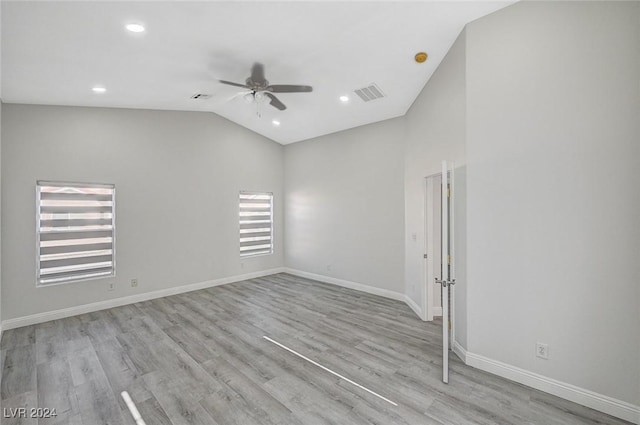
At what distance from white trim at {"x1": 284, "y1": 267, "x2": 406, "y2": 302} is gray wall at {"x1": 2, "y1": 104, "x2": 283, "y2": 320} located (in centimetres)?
74

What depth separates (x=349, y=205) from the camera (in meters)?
5.61

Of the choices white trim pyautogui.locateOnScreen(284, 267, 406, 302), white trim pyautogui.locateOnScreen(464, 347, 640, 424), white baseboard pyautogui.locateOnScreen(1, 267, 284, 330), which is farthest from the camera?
white trim pyautogui.locateOnScreen(284, 267, 406, 302)

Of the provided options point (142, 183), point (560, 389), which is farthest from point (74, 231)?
point (560, 389)

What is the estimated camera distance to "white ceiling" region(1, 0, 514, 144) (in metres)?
2.43

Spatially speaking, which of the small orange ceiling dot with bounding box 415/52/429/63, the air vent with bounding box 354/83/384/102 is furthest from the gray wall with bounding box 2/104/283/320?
the small orange ceiling dot with bounding box 415/52/429/63

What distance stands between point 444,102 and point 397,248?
8.35ft

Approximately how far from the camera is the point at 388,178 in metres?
4.99

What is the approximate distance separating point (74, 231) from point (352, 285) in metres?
4.84

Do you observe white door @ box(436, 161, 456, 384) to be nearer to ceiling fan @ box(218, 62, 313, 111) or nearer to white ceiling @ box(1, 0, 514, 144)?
white ceiling @ box(1, 0, 514, 144)

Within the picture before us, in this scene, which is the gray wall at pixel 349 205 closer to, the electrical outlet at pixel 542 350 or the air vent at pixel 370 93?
the air vent at pixel 370 93

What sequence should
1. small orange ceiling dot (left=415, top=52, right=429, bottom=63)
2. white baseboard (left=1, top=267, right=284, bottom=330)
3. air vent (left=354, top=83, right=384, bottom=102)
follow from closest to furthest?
small orange ceiling dot (left=415, top=52, right=429, bottom=63) → white baseboard (left=1, top=267, right=284, bottom=330) → air vent (left=354, top=83, right=384, bottom=102)

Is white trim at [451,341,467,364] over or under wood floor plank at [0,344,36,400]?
over

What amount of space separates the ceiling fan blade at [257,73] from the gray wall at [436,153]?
2.23 m

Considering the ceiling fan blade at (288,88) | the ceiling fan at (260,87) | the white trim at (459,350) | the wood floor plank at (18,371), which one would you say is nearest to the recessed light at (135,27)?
the ceiling fan at (260,87)
